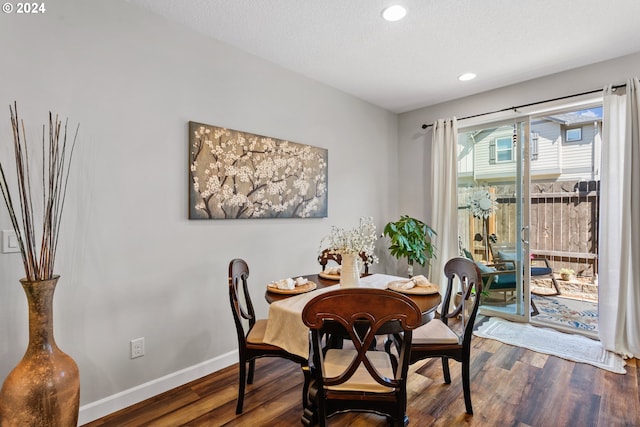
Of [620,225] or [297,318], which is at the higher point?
[620,225]

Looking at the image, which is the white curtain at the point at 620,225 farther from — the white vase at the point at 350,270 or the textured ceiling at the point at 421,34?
the white vase at the point at 350,270

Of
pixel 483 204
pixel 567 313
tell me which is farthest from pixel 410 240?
pixel 567 313

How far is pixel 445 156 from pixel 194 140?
2.98m

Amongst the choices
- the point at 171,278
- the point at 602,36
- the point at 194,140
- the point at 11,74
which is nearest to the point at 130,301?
the point at 171,278

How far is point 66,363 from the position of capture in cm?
155

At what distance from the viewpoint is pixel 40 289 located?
1.50 m

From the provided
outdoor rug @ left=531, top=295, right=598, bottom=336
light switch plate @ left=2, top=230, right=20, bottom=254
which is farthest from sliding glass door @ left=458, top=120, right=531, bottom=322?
light switch plate @ left=2, top=230, right=20, bottom=254

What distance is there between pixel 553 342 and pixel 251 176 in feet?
10.7

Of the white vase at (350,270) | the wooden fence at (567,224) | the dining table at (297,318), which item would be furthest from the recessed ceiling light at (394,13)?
the wooden fence at (567,224)

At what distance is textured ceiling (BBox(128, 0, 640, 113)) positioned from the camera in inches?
84.4

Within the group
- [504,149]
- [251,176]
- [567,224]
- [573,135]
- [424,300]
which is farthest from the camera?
[573,135]

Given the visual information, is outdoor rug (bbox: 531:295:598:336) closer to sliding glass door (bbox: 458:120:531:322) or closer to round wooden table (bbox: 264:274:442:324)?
sliding glass door (bbox: 458:120:531:322)

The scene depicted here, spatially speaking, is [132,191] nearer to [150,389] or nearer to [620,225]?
[150,389]

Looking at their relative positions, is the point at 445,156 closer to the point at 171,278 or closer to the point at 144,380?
the point at 171,278
